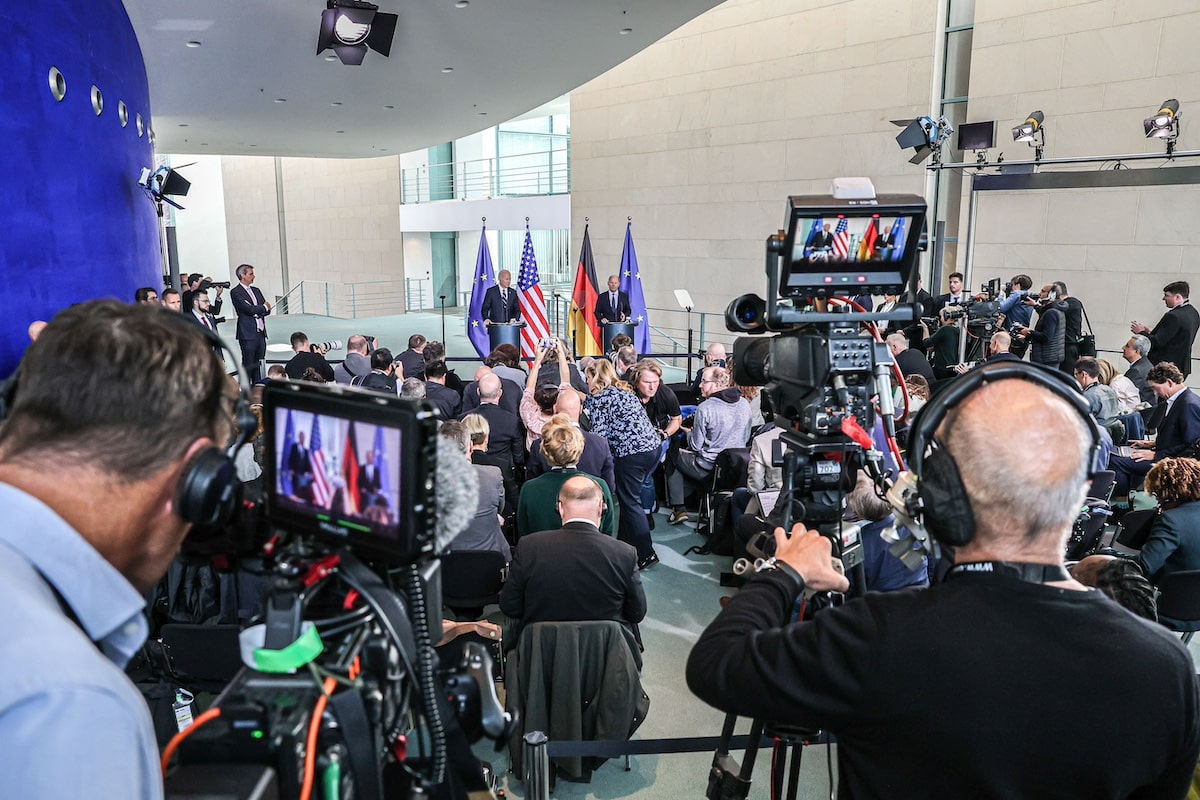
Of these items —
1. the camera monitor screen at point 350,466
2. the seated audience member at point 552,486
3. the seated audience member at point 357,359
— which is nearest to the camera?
the camera monitor screen at point 350,466

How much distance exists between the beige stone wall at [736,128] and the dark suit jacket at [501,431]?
8314mm

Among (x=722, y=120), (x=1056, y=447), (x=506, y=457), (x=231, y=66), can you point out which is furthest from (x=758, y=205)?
(x=1056, y=447)

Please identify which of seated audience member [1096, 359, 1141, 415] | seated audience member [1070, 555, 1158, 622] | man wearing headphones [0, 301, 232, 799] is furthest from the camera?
seated audience member [1096, 359, 1141, 415]

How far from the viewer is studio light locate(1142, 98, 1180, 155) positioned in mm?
8203

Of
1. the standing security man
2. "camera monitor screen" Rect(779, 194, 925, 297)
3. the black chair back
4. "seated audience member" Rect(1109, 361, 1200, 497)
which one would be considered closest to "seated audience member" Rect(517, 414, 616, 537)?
the black chair back

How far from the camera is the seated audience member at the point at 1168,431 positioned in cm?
534

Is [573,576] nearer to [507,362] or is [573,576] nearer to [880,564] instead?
[880,564]

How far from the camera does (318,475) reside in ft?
3.65

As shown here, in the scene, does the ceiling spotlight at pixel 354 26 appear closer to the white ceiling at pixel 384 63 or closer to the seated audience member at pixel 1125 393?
the white ceiling at pixel 384 63

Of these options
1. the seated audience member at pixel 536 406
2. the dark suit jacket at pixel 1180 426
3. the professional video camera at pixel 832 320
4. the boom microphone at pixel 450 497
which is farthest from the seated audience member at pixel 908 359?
the boom microphone at pixel 450 497

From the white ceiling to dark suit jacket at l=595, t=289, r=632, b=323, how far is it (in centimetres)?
277

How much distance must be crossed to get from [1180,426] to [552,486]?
455cm

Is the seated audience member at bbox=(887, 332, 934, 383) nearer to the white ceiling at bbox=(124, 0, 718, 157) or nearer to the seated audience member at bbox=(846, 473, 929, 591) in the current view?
the white ceiling at bbox=(124, 0, 718, 157)

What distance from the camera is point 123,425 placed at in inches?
35.2
